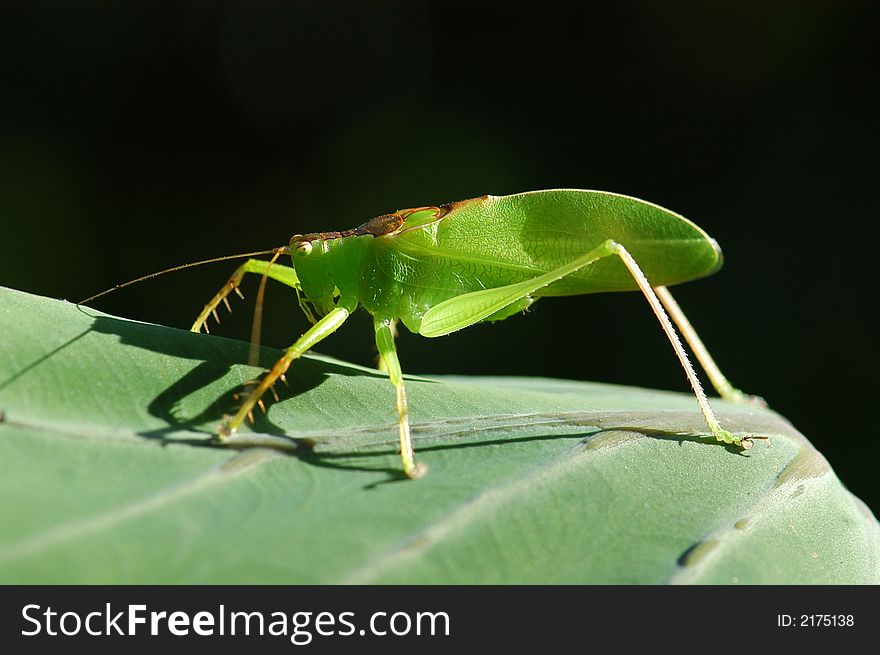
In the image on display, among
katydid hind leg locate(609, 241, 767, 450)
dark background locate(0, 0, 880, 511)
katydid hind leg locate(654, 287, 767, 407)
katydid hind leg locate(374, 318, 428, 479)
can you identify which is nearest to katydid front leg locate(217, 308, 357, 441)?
katydid hind leg locate(374, 318, 428, 479)

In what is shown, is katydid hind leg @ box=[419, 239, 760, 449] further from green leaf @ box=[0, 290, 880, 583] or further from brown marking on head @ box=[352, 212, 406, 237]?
green leaf @ box=[0, 290, 880, 583]

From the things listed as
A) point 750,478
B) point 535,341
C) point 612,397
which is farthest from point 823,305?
point 750,478

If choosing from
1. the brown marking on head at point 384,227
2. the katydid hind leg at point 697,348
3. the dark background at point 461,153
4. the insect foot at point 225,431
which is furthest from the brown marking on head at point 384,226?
the dark background at point 461,153

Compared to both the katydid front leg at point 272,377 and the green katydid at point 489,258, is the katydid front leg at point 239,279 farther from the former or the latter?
the katydid front leg at point 272,377

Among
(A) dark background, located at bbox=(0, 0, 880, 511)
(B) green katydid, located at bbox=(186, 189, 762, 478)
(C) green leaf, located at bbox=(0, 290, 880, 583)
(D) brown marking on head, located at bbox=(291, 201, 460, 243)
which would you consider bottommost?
(C) green leaf, located at bbox=(0, 290, 880, 583)

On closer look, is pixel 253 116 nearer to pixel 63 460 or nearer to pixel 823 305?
pixel 823 305

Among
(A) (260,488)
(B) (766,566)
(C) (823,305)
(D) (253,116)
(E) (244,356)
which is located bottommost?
(B) (766,566)

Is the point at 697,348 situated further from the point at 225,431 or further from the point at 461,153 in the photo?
the point at 461,153

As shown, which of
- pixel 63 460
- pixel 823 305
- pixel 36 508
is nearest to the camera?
pixel 36 508
